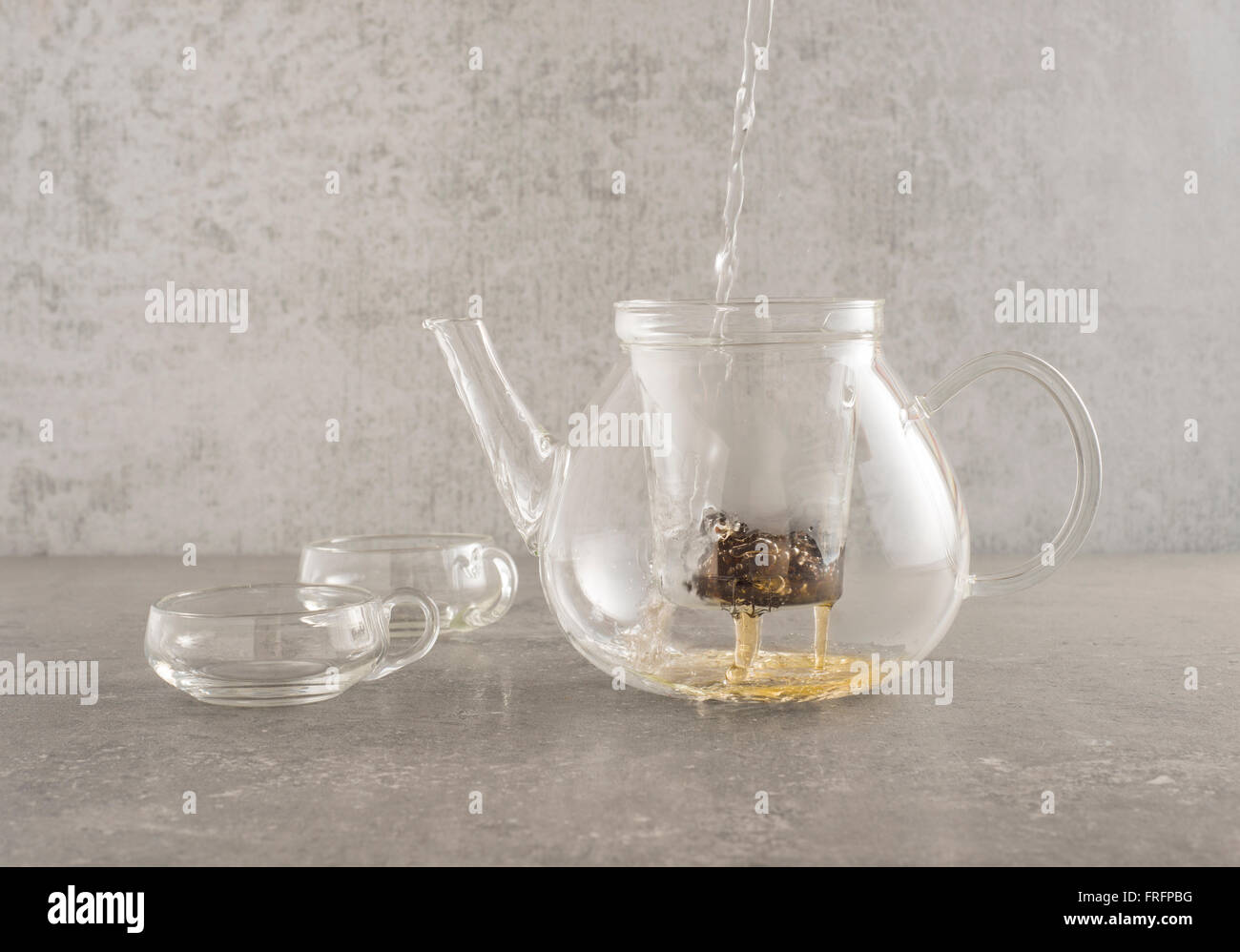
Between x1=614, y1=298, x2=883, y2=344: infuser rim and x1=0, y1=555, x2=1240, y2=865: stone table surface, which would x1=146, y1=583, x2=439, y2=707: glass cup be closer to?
x1=0, y1=555, x2=1240, y2=865: stone table surface

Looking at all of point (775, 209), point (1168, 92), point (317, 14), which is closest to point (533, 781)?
point (775, 209)

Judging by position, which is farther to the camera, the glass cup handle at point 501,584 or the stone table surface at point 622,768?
the glass cup handle at point 501,584

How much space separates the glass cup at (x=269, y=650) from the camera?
0.70 metres

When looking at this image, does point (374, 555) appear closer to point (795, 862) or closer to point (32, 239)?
point (795, 862)

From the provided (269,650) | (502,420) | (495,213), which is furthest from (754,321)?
(495,213)

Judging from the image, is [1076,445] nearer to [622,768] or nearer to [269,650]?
[622,768]

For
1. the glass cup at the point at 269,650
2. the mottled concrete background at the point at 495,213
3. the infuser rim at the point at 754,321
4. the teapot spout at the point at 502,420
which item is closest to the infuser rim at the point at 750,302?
the infuser rim at the point at 754,321

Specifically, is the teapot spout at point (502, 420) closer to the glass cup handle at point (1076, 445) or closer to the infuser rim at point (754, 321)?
the infuser rim at point (754, 321)

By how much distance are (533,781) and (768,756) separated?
0.12 m

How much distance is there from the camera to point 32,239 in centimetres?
145

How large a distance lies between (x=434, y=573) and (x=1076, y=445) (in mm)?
447

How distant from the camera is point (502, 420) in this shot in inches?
31.8

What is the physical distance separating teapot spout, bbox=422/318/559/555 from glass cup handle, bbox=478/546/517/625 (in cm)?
16
